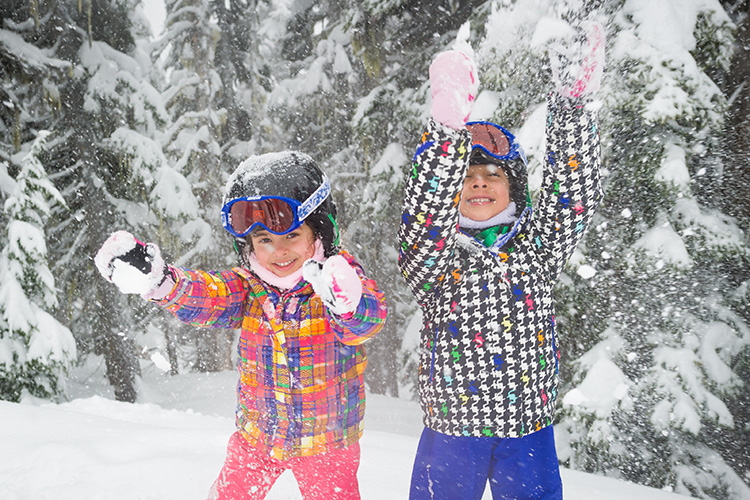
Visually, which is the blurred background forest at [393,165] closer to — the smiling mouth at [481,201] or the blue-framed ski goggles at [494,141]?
the blue-framed ski goggles at [494,141]

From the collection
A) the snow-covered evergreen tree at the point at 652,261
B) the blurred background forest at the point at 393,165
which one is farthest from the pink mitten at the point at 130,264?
the snow-covered evergreen tree at the point at 652,261

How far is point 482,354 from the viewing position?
1.91 metres

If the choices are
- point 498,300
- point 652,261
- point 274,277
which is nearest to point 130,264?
point 274,277

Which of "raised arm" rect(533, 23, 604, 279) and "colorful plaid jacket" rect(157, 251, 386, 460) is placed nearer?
"raised arm" rect(533, 23, 604, 279)

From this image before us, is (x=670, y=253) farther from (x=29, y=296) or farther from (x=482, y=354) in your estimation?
(x=29, y=296)

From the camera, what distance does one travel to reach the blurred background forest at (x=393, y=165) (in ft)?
14.9

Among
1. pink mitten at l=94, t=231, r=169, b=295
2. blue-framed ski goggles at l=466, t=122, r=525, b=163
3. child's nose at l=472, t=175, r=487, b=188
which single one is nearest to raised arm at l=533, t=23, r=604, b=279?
blue-framed ski goggles at l=466, t=122, r=525, b=163

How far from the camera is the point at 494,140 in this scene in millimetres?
1990

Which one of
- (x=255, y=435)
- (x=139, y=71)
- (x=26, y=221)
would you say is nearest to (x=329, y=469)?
(x=255, y=435)

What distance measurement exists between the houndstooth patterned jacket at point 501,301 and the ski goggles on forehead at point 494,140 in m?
0.15

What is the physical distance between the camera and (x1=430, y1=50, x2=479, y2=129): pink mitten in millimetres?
1486

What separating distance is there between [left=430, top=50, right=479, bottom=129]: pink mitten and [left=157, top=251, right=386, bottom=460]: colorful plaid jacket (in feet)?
2.41

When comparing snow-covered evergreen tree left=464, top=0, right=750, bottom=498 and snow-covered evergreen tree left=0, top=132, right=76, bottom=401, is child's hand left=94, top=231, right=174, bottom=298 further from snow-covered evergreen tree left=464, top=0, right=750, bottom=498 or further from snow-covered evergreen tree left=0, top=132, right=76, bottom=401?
snow-covered evergreen tree left=0, top=132, right=76, bottom=401

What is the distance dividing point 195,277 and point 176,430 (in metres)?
2.65
